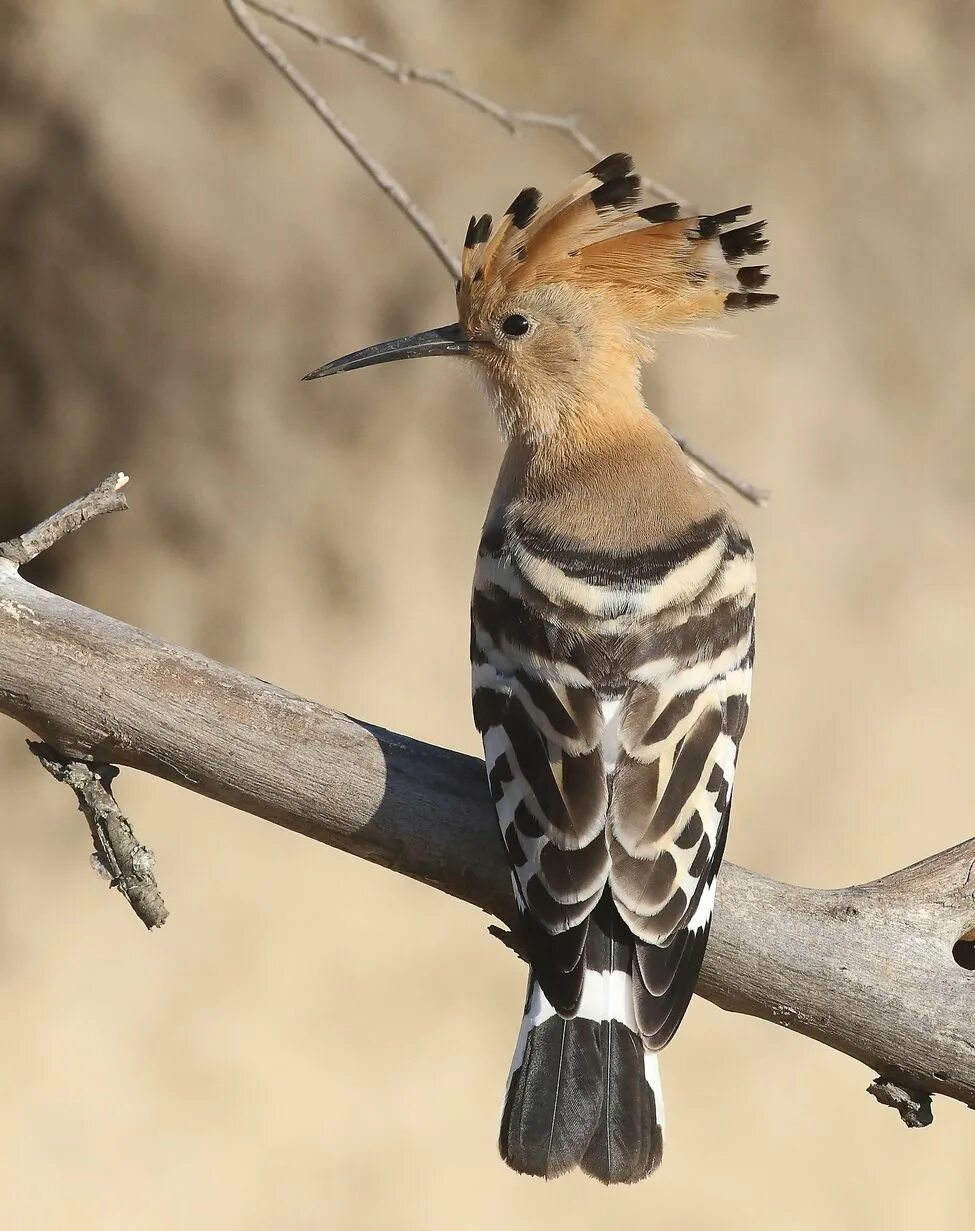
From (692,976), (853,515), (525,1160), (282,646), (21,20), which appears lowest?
(525,1160)

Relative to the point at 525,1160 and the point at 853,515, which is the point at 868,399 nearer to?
the point at 853,515

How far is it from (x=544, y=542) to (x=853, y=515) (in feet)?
5.12

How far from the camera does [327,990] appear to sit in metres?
3.30

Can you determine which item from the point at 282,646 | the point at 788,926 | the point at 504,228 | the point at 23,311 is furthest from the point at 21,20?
the point at 788,926

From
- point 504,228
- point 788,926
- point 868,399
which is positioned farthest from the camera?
point 868,399

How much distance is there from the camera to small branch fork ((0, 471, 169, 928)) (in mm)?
1686

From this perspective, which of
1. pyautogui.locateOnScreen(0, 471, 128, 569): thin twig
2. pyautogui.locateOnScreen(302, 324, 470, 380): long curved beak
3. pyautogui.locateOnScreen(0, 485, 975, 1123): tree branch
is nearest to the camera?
pyautogui.locateOnScreen(0, 485, 975, 1123): tree branch

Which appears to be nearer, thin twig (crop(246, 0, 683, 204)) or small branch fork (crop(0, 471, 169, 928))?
small branch fork (crop(0, 471, 169, 928))

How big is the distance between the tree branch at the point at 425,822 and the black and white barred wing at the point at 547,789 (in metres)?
0.06

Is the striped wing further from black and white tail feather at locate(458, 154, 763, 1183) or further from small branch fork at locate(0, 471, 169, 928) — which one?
small branch fork at locate(0, 471, 169, 928)

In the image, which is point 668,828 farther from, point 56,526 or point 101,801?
point 56,526

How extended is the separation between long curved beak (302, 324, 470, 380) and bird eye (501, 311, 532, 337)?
6 centimetres

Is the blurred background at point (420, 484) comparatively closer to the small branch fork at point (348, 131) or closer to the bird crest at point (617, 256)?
the bird crest at point (617, 256)

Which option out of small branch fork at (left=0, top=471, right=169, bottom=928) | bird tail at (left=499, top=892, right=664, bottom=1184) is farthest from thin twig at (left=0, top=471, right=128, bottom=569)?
bird tail at (left=499, top=892, right=664, bottom=1184)
